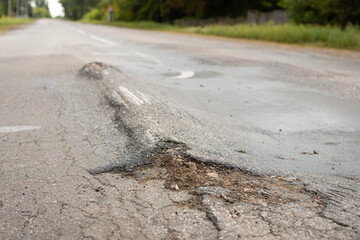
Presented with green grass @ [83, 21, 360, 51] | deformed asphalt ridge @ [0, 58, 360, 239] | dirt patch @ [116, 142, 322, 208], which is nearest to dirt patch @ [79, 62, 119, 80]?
deformed asphalt ridge @ [0, 58, 360, 239]

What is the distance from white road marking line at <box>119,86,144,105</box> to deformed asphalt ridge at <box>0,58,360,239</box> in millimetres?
871

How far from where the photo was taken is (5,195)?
218cm

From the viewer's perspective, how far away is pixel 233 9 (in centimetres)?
3183

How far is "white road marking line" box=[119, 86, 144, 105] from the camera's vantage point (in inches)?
164

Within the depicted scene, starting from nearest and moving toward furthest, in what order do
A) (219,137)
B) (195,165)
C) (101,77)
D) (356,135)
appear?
(195,165) < (219,137) < (356,135) < (101,77)

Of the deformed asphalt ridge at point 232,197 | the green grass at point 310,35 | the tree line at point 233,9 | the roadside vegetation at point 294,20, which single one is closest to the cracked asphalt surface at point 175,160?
the deformed asphalt ridge at point 232,197

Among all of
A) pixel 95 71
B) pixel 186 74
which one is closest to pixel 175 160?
Result: pixel 95 71

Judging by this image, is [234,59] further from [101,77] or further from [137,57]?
[101,77]

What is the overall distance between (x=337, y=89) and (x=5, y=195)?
5271 millimetres

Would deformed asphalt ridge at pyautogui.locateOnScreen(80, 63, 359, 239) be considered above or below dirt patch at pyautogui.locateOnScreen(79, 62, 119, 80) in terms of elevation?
below

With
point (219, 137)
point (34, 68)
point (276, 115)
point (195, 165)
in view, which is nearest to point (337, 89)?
point (276, 115)

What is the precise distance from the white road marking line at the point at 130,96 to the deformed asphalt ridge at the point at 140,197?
871 millimetres

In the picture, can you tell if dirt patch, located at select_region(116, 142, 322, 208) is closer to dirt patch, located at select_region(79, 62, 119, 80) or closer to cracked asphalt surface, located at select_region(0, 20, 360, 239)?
cracked asphalt surface, located at select_region(0, 20, 360, 239)

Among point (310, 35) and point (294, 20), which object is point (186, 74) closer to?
point (310, 35)
